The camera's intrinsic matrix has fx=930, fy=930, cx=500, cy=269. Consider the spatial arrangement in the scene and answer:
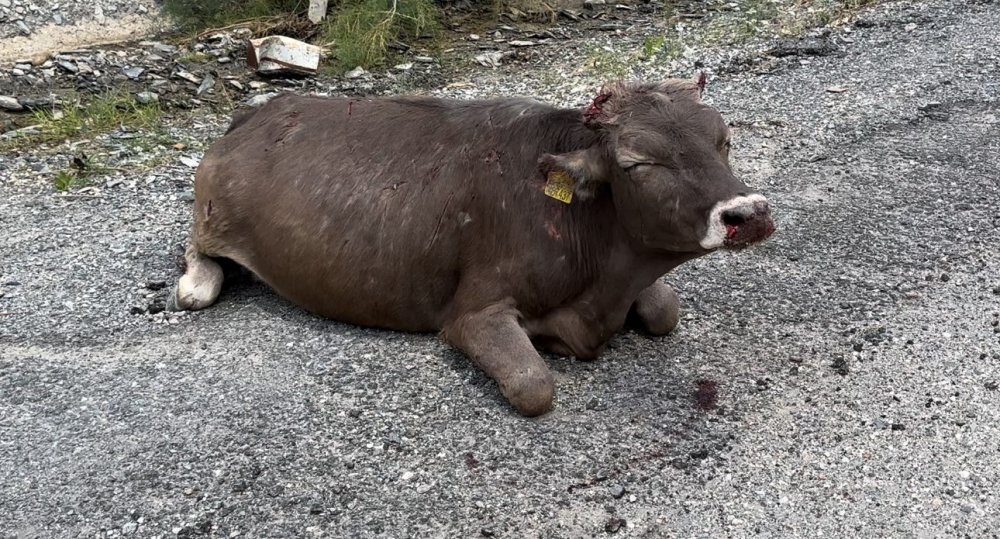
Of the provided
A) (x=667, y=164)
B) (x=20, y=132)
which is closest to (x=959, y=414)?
(x=667, y=164)

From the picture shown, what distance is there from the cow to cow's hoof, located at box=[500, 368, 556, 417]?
0.4 inches

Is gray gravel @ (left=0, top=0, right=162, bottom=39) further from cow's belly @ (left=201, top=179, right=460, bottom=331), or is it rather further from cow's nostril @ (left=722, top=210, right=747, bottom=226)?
cow's nostril @ (left=722, top=210, right=747, bottom=226)

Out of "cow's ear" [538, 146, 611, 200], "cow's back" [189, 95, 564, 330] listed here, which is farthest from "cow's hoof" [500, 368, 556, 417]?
"cow's ear" [538, 146, 611, 200]

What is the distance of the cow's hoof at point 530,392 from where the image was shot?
4.86 meters

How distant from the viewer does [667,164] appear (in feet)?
15.2

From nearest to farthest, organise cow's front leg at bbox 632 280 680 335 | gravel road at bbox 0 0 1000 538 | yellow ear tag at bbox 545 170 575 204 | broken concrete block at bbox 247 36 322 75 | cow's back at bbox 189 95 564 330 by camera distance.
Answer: gravel road at bbox 0 0 1000 538
yellow ear tag at bbox 545 170 575 204
cow's back at bbox 189 95 564 330
cow's front leg at bbox 632 280 680 335
broken concrete block at bbox 247 36 322 75

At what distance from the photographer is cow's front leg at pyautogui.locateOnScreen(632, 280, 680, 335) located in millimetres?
5582

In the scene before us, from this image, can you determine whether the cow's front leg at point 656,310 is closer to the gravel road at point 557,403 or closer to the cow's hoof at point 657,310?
the cow's hoof at point 657,310

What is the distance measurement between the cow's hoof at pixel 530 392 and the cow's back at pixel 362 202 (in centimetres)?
87

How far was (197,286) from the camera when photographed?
20.3 feet

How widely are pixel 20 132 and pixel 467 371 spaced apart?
20.5 ft

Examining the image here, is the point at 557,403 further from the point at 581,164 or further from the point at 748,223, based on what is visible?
the point at 748,223

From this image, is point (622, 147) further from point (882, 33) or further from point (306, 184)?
point (882, 33)

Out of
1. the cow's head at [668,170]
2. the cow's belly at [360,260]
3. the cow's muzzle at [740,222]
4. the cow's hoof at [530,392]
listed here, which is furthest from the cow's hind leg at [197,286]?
the cow's muzzle at [740,222]
